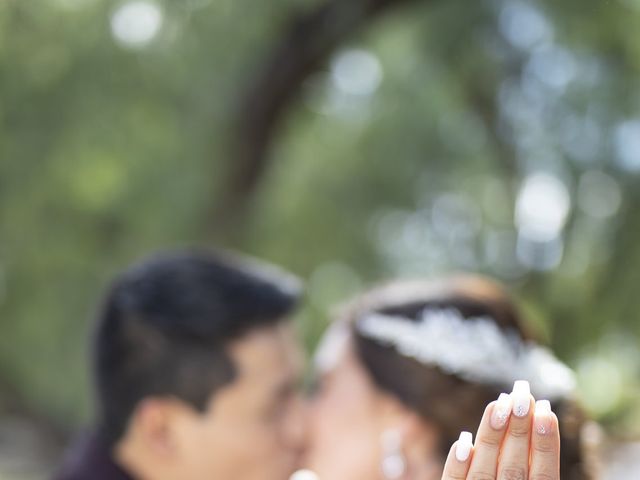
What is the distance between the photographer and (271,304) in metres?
2.41

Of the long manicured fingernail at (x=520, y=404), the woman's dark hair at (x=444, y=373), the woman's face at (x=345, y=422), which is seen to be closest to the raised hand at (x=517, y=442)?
the long manicured fingernail at (x=520, y=404)

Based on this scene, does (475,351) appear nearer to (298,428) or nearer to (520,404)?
(298,428)

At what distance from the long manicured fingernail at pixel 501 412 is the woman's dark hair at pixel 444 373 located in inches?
35.2

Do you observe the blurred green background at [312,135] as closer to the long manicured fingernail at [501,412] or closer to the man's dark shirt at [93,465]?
the man's dark shirt at [93,465]

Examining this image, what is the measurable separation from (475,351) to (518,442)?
3.10 feet

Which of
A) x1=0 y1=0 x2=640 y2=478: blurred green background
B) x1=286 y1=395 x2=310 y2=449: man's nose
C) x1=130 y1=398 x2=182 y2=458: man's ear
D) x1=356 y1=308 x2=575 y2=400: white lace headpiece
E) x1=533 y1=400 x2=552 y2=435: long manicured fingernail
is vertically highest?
x1=0 y1=0 x2=640 y2=478: blurred green background

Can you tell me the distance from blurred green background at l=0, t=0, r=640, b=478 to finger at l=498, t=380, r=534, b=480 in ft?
17.1

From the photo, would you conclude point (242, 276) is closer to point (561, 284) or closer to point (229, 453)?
point (229, 453)

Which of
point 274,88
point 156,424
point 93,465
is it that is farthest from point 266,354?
point 274,88

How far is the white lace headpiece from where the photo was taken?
6.75ft

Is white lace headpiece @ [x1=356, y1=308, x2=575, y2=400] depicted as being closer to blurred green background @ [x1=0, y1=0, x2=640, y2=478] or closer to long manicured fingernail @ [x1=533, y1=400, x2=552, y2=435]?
long manicured fingernail @ [x1=533, y1=400, x2=552, y2=435]

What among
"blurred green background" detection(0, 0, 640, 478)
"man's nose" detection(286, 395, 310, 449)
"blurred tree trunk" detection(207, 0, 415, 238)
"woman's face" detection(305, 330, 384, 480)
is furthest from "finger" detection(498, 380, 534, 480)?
"blurred tree trunk" detection(207, 0, 415, 238)

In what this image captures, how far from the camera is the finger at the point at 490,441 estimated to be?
3.67 ft

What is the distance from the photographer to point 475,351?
2.06m
